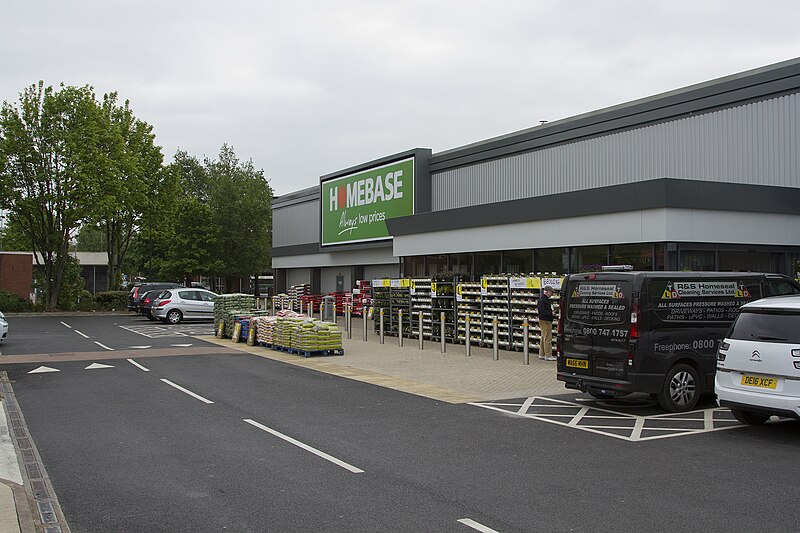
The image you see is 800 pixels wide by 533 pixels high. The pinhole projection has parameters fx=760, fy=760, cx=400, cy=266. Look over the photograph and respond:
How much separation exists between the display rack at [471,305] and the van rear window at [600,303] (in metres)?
9.99

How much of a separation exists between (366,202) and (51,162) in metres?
19.7

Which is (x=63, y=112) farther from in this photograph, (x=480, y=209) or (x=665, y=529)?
(x=665, y=529)

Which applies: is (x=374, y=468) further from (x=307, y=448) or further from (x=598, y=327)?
(x=598, y=327)

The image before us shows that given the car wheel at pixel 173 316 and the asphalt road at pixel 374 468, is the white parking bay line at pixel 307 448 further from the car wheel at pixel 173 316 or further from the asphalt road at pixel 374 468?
the car wheel at pixel 173 316

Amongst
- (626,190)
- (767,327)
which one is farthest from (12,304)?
(767,327)

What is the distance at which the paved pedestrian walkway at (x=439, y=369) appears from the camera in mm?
14188

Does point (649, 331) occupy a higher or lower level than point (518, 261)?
lower

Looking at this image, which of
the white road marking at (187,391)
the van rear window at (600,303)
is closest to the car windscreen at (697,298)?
the van rear window at (600,303)

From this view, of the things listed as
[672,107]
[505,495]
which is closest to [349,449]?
[505,495]

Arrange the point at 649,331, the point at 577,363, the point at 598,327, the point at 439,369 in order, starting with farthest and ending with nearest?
the point at 439,369 < the point at 577,363 < the point at 598,327 < the point at 649,331

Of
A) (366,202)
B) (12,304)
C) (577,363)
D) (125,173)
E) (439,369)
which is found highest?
(125,173)

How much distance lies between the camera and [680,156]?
76.3 ft

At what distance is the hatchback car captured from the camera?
34.3 meters

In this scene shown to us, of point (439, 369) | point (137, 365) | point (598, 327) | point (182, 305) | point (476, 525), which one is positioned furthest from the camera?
point (182, 305)
